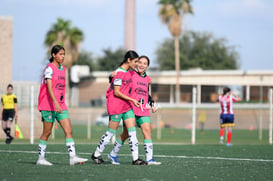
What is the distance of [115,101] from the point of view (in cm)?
1074

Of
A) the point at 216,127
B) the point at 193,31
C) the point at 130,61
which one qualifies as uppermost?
the point at 193,31

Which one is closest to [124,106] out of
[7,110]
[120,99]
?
[120,99]

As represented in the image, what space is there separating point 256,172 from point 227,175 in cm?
74

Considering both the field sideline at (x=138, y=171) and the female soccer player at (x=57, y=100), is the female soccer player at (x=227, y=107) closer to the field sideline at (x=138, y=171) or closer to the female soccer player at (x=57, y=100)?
the field sideline at (x=138, y=171)

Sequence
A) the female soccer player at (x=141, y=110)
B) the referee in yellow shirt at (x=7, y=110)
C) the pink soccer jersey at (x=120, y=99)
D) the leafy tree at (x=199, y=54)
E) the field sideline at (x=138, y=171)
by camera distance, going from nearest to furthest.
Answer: the field sideline at (x=138, y=171), the pink soccer jersey at (x=120, y=99), the female soccer player at (x=141, y=110), the referee in yellow shirt at (x=7, y=110), the leafy tree at (x=199, y=54)

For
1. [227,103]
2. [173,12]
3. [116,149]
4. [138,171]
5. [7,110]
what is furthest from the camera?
[173,12]

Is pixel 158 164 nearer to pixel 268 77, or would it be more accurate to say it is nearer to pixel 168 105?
pixel 168 105

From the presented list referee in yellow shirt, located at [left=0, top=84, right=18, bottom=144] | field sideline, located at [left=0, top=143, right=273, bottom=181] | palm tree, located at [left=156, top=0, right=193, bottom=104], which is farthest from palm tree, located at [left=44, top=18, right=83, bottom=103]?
field sideline, located at [left=0, top=143, right=273, bottom=181]

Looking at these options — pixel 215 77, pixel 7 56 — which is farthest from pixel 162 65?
pixel 7 56

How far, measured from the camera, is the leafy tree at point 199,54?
8981cm

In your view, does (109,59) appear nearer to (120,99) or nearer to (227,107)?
(227,107)

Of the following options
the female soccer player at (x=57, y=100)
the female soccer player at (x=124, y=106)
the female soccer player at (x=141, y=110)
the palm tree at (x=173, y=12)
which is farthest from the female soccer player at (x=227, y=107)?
the palm tree at (x=173, y=12)

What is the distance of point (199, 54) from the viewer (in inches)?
3652

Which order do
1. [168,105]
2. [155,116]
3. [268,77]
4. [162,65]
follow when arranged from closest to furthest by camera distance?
[168,105], [155,116], [268,77], [162,65]
